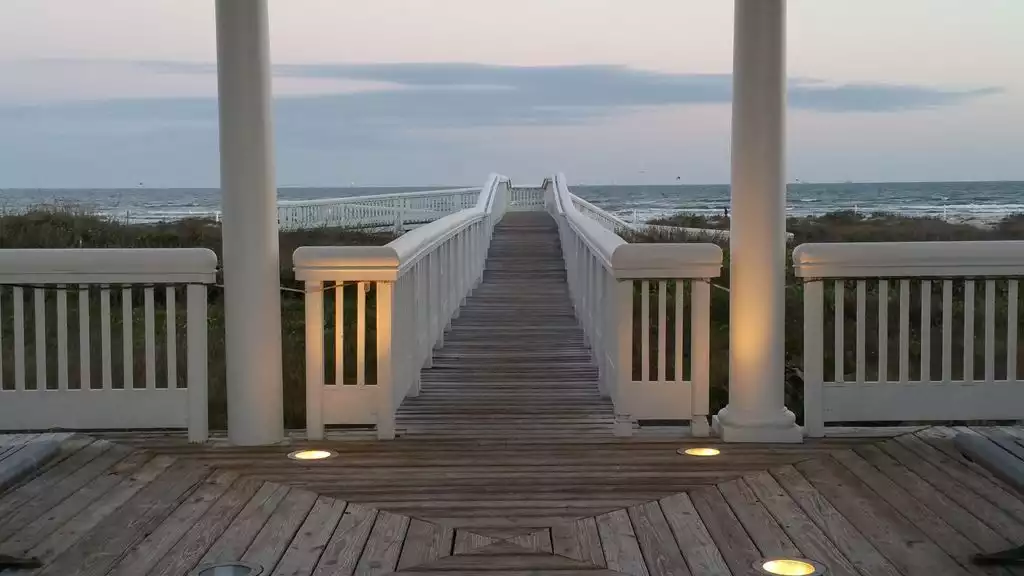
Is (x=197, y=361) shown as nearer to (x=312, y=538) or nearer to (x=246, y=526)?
(x=246, y=526)

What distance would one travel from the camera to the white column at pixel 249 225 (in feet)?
16.2

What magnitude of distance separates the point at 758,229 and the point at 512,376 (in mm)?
2238

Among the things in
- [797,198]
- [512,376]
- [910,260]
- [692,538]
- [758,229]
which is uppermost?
[797,198]

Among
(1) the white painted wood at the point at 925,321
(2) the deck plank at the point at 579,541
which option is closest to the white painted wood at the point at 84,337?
(2) the deck plank at the point at 579,541

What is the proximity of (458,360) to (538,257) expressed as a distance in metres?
6.61

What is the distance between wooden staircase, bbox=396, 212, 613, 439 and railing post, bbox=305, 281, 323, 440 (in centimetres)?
44

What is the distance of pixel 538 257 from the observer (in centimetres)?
1377

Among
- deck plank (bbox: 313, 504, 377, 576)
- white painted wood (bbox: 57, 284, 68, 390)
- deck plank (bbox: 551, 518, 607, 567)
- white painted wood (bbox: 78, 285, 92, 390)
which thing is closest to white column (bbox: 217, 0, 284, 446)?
white painted wood (bbox: 78, 285, 92, 390)

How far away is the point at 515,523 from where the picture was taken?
379 centimetres

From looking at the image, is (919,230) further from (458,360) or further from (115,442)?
(115,442)

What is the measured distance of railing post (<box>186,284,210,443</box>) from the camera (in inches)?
200

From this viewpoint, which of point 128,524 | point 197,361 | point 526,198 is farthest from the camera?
point 526,198

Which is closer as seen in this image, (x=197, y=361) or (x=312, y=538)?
(x=312, y=538)

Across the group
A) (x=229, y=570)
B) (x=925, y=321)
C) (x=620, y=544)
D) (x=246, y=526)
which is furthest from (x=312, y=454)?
(x=925, y=321)
